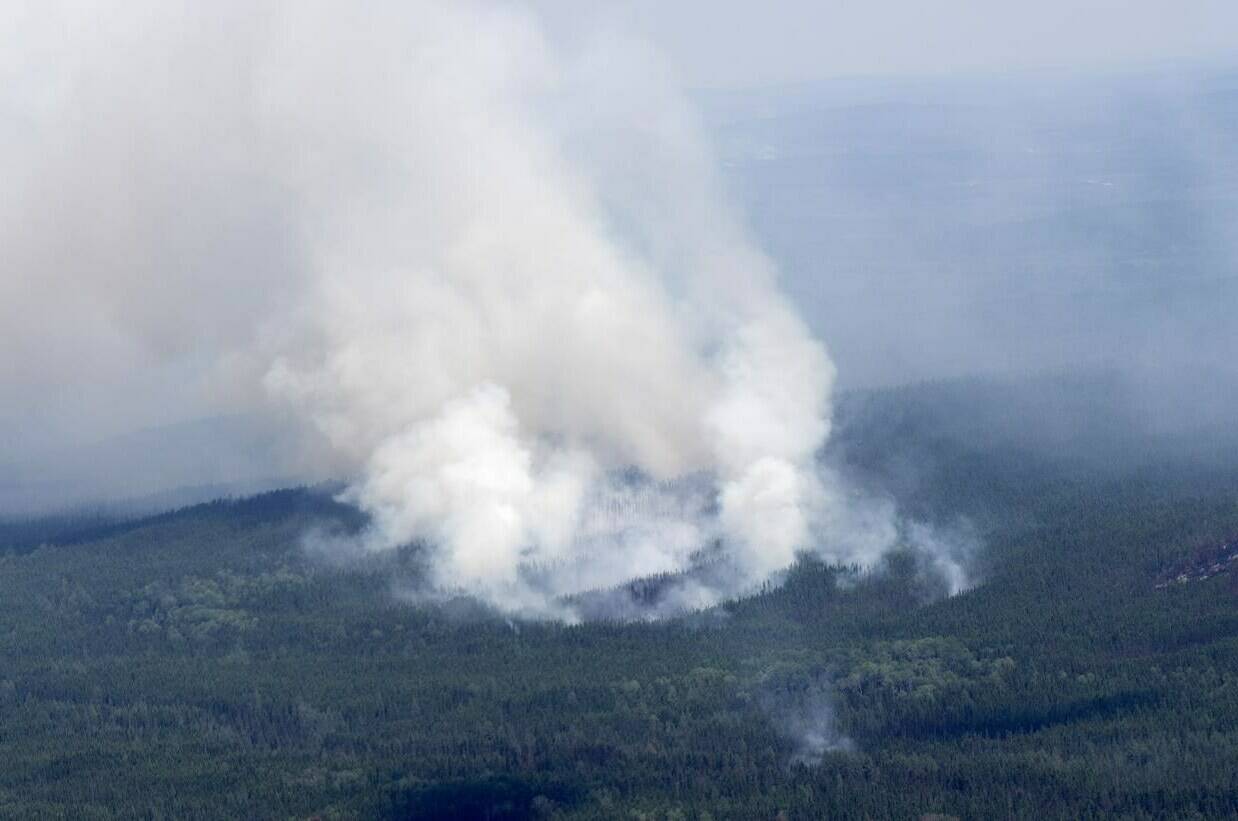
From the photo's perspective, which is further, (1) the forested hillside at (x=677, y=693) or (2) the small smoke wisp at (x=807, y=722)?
(2) the small smoke wisp at (x=807, y=722)

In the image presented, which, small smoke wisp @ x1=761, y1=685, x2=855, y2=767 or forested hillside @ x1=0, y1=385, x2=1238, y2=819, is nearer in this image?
forested hillside @ x1=0, y1=385, x2=1238, y2=819

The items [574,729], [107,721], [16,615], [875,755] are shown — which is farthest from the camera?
[16,615]

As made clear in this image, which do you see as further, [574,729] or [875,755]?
[574,729]

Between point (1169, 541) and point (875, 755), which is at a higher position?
point (1169, 541)

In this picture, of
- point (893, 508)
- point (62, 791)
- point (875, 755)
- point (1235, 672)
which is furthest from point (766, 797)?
point (893, 508)

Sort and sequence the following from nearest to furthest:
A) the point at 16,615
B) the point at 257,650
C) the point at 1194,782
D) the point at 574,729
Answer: the point at 1194,782 < the point at 574,729 < the point at 257,650 < the point at 16,615

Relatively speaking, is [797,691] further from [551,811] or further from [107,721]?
[107,721]

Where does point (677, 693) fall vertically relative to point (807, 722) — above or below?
→ above

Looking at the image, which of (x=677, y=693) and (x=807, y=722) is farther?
(x=677, y=693)
